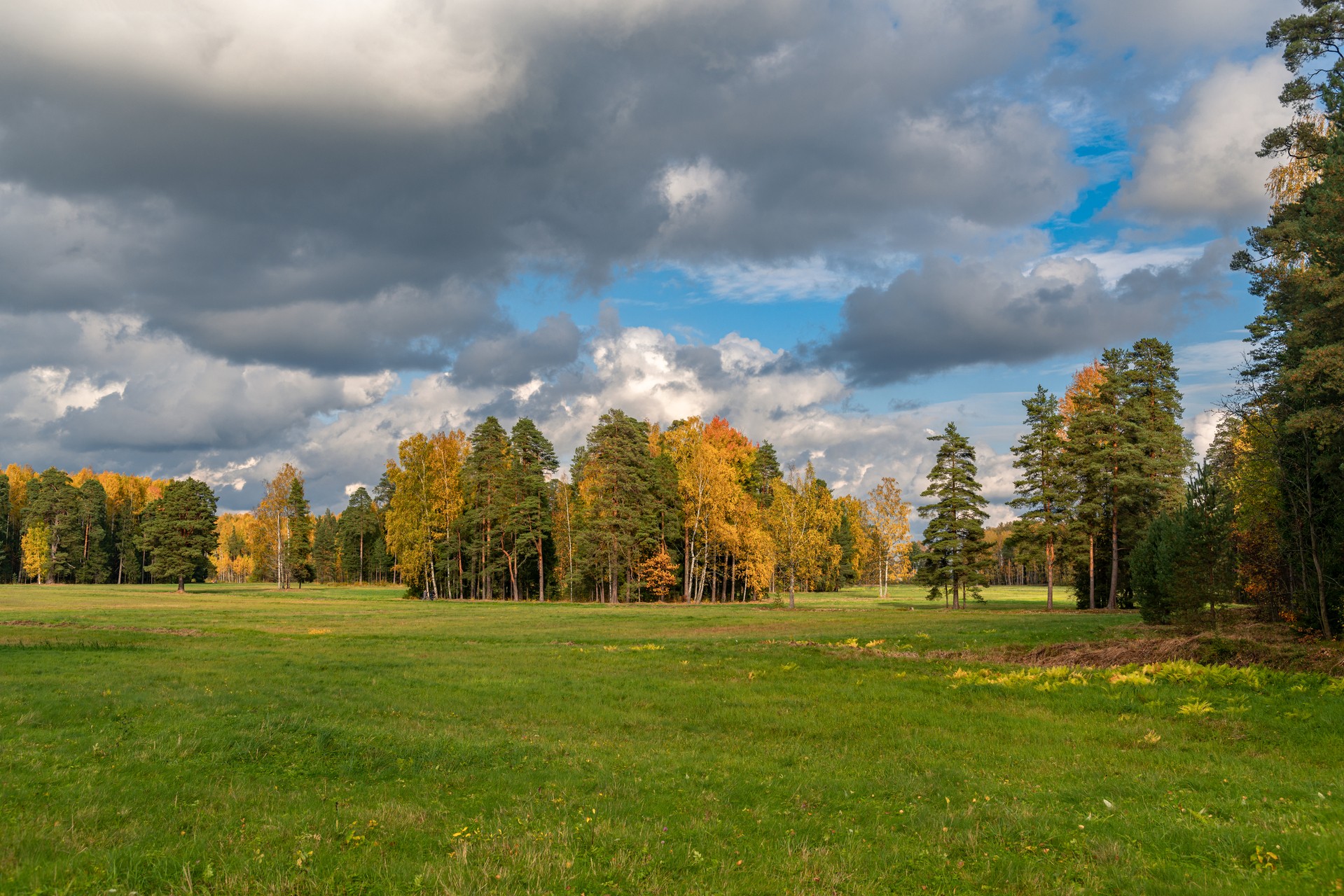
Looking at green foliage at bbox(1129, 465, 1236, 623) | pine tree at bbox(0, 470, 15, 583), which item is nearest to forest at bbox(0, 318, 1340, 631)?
green foliage at bbox(1129, 465, 1236, 623)

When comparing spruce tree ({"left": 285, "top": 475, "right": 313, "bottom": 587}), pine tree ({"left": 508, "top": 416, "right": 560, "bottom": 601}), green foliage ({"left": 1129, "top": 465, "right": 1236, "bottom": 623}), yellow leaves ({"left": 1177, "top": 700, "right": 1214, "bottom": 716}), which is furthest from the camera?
spruce tree ({"left": 285, "top": 475, "right": 313, "bottom": 587})

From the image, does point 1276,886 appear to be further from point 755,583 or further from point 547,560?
point 547,560

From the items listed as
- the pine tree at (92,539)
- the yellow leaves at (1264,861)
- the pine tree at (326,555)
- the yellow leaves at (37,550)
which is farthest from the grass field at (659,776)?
the pine tree at (326,555)

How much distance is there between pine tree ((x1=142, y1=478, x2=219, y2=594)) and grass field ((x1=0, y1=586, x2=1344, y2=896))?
260ft

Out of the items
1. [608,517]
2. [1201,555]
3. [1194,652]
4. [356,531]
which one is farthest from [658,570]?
[356,531]

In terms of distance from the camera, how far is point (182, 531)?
9956 centimetres

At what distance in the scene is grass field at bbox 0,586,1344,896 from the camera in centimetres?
803

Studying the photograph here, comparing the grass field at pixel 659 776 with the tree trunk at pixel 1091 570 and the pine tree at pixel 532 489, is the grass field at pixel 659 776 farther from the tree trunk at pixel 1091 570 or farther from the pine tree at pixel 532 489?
the pine tree at pixel 532 489

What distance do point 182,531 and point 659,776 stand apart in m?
109

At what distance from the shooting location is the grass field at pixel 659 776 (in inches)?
316

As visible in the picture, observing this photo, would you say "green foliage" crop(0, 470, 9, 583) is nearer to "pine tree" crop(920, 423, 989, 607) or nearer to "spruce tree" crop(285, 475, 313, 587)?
"spruce tree" crop(285, 475, 313, 587)

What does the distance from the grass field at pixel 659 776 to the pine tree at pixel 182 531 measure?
7910 centimetres

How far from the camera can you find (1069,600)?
76688mm

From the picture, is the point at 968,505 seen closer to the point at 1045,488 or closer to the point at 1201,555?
the point at 1045,488
